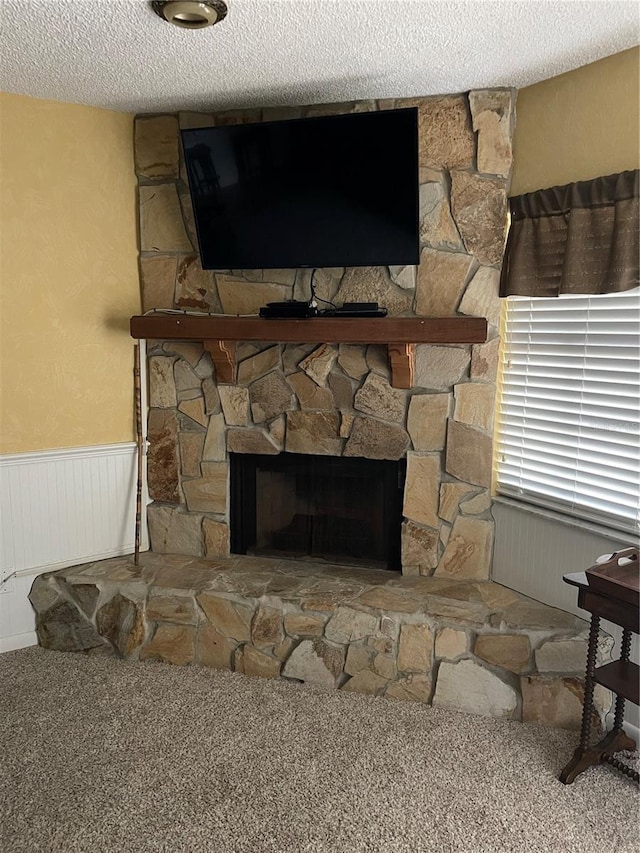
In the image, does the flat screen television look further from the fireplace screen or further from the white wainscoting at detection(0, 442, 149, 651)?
the white wainscoting at detection(0, 442, 149, 651)

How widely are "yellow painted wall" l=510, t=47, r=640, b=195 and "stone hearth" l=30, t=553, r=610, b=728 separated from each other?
1.76 meters

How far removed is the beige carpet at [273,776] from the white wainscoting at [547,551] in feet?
1.74

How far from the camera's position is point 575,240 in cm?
257

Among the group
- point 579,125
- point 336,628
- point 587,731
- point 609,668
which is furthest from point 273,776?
point 579,125

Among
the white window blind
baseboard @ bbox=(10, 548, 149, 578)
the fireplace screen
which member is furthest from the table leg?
baseboard @ bbox=(10, 548, 149, 578)

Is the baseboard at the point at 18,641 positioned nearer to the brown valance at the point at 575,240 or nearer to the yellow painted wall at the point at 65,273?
the yellow painted wall at the point at 65,273

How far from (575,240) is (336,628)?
182 centimetres

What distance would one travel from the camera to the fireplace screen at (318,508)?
3.22 m

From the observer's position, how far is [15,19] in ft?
7.06

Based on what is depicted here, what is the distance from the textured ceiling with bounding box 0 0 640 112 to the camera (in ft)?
6.87

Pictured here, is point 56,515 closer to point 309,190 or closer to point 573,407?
point 309,190

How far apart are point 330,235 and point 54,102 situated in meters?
1.39

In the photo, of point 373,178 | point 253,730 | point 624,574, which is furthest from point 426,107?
point 253,730

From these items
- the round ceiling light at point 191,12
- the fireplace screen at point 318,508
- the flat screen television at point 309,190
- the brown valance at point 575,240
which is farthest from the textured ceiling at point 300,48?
the fireplace screen at point 318,508
